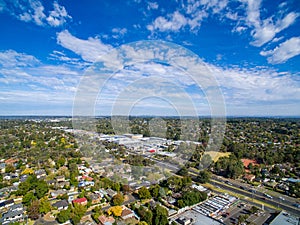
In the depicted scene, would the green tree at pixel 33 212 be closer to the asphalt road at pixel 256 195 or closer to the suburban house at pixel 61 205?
the suburban house at pixel 61 205

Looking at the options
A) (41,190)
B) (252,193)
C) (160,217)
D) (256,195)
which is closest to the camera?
(160,217)

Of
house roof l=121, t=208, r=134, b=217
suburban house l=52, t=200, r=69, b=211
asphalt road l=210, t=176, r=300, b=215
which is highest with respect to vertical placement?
house roof l=121, t=208, r=134, b=217

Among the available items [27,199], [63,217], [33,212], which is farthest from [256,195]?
[27,199]

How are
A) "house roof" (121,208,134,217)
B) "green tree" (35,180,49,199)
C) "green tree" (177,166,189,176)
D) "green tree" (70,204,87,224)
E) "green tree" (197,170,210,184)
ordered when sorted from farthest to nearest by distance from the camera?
"green tree" (177,166,189,176) → "green tree" (197,170,210,184) → "green tree" (35,180,49,199) → "house roof" (121,208,134,217) → "green tree" (70,204,87,224)

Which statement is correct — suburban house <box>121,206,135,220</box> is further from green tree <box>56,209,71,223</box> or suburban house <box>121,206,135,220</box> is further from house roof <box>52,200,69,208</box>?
house roof <box>52,200,69,208</box>

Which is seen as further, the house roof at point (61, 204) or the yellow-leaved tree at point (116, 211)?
the house roof at point (61, 204)

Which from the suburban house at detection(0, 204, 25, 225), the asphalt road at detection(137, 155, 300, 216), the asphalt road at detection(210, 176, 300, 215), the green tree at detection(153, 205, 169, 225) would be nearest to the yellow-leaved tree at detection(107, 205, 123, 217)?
the green tree at detection(153, 205, 169, 225)

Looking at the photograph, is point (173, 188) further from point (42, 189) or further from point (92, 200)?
point (42, 189)

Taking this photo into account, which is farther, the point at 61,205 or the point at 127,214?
the point at 61,205

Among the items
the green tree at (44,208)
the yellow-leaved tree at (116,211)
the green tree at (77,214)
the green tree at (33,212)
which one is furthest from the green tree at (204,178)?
the green tree at (33,212)

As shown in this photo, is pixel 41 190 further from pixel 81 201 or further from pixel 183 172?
pixel 183 172

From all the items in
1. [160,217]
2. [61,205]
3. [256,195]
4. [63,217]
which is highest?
[160,217]

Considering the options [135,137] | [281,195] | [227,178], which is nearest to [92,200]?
[227,178]
